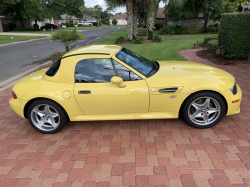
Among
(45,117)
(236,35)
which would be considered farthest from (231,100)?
(236,35)

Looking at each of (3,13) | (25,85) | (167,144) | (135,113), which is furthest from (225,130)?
(3,13)

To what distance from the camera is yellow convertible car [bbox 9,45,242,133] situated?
10.5 ft

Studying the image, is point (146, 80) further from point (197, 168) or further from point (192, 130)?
point (197, 168)

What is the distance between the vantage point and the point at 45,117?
348cm

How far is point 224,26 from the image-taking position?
8.52m

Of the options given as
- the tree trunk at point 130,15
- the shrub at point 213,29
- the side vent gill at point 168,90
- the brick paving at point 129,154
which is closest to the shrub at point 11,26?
the tree trunk at point 130,15

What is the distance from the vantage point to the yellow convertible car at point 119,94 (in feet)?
10.5

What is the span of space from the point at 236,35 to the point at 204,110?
21.0 ft

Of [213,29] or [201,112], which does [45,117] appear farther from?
[213,29]

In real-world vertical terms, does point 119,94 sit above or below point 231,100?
above

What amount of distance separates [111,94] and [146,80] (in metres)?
0.62

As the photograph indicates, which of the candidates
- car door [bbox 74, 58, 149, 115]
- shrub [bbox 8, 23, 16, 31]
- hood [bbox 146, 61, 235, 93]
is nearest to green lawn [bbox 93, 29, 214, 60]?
hood [bbox 146, 61, 235, 93]

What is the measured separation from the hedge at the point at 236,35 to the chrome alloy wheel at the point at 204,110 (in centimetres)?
617

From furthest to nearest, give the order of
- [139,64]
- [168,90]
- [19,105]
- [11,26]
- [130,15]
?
1. [11,26]
2. [130,15]
3. [139,64]
4. [19,105]
5. [168,90]
